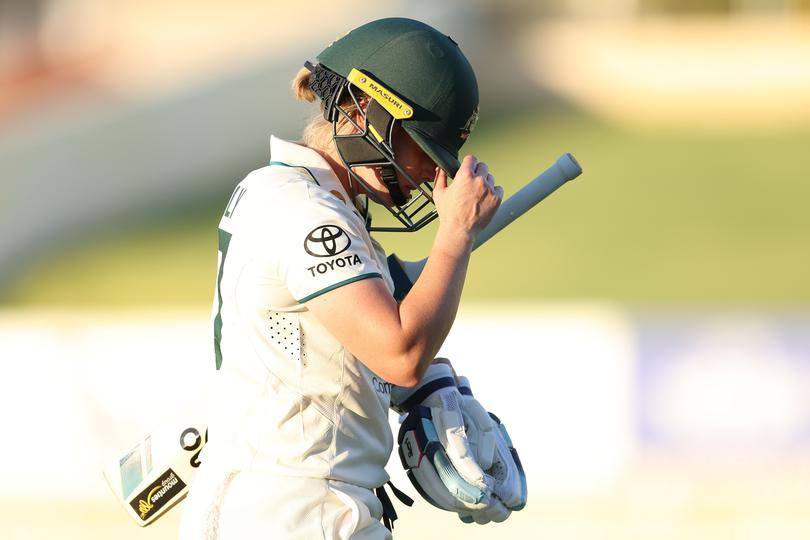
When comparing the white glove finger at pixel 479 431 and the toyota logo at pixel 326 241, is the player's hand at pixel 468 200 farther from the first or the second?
the white glove finger at pixel 479 431

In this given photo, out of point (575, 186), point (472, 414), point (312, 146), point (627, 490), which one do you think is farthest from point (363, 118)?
point (575, 186)

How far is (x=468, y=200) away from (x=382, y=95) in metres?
0.31

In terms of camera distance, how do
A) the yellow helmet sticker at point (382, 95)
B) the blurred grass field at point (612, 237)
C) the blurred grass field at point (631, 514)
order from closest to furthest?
the yellow helmet sticker at point (382, 95) < the blurred grass field at point (631, 514) < the blurred grass field at point (612, 237)

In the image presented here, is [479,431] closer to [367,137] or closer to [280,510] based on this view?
[280,510]

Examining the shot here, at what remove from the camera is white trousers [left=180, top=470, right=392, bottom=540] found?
99.1 inches

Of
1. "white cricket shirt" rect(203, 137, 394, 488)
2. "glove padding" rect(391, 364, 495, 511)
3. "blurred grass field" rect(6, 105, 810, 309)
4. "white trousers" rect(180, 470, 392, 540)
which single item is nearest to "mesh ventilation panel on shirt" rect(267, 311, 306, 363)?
→ "white cricket shirt" rect(203, 137, 394, 488)

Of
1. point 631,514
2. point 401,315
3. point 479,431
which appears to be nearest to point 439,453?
point 479,431

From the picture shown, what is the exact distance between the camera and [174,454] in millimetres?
3043

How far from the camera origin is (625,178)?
629 inches

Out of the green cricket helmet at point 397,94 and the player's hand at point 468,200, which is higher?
the green cricket helmet at point 397,94

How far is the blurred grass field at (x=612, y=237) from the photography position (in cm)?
1288

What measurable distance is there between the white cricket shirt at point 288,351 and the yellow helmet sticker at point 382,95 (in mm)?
214

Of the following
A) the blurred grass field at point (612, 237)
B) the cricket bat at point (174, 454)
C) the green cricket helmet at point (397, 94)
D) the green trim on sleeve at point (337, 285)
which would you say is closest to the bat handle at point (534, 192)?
the cricket bat at point (174, 454)

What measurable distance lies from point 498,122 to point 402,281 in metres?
15.2
